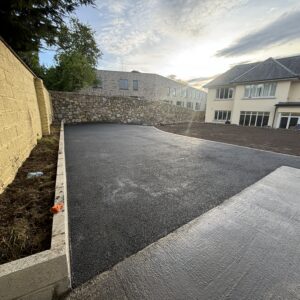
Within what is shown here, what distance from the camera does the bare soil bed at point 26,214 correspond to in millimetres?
1453

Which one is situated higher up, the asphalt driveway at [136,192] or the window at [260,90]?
the window at [260,90]

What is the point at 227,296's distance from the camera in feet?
4.53

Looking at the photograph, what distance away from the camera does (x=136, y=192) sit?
3.11 meters

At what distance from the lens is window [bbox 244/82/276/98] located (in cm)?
1802

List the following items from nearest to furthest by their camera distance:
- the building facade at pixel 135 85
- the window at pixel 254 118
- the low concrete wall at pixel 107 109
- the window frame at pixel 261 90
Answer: the low concrete wall at pixel 107 109
the window frame at pixel 261 90
the window at pixel 254 118
the building facade at pixel 135 85

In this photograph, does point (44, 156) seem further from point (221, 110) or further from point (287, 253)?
point (221, 110)

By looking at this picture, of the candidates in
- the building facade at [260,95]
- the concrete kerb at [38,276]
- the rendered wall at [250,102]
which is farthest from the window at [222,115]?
the concrete kerb at [38,276]

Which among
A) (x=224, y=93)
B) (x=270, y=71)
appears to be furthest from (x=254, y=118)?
(x=224, y=93)

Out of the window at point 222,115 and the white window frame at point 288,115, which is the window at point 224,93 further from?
the white window frame at point 288,115

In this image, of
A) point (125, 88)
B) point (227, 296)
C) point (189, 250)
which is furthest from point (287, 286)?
point (125, 88)

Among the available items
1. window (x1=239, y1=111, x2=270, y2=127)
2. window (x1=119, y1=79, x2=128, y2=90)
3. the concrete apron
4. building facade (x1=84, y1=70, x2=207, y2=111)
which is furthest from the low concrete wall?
the concrete apron

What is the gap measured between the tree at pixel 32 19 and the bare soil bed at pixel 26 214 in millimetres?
3899

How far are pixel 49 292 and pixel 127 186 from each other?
214cm

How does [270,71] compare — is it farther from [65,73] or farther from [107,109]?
[65,73]
